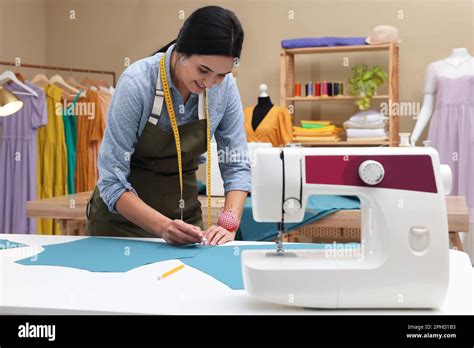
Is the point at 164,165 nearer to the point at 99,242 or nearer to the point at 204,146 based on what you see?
the point at 204,146

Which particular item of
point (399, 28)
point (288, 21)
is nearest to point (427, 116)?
point (399, 28)

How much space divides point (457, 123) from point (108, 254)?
389 centimetres

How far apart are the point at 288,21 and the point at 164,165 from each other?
4.26 meters

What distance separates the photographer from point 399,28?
562 centimetres

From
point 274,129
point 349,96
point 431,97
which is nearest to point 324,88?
point 349,96

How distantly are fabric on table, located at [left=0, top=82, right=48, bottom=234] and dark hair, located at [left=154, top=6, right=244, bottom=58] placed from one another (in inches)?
133

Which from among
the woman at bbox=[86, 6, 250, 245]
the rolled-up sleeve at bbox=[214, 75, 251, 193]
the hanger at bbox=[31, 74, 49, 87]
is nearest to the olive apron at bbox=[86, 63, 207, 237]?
the woman at bbox=[86, 6, 250, 245]

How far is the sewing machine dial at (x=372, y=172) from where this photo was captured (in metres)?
1.28

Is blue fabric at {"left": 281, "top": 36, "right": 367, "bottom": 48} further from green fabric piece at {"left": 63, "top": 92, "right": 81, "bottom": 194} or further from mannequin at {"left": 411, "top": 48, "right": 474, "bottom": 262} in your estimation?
green fabric piece at {"left": 63, "top": 92, "right": 81, "bottom": 194}

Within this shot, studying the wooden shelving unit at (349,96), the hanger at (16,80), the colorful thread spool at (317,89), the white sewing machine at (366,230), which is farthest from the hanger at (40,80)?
the white sewing machine at (366,230)

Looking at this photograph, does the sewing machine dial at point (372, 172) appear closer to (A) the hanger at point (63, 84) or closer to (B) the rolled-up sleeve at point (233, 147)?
(B) the rolled-up sleeve at point (233, 147)

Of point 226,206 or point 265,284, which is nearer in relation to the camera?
point 265,284

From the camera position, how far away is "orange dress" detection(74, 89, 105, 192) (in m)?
5.37

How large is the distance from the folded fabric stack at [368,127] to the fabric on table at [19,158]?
8.87 feet
